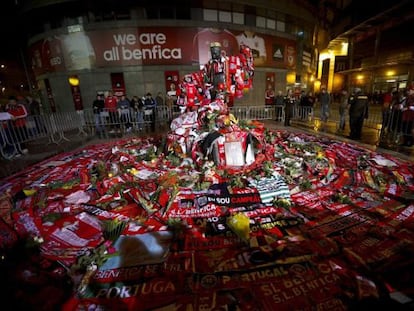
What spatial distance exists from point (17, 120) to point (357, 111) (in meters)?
12.9

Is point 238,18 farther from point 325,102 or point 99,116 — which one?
point 99,116

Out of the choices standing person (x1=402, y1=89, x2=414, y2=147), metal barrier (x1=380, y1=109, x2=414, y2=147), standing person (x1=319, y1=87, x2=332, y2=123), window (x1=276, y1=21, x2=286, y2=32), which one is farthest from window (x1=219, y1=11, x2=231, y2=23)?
standing person (x1=402, y1=89, x2=414, y2=147)

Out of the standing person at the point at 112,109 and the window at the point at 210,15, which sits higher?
the window at the point at 210,15

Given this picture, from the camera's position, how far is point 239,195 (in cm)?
415

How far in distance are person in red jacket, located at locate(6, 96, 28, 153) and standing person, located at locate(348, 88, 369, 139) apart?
41.1 feet

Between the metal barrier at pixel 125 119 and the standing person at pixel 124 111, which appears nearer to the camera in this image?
the metal barrier at pixel 125 119

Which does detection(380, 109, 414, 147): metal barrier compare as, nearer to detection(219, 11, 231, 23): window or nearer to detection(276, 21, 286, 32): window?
detection(219, 11, 231, 23): window

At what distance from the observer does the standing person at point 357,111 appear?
821 cm

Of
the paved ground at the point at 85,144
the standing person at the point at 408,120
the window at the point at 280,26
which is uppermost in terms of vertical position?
the window at the point at 280,26

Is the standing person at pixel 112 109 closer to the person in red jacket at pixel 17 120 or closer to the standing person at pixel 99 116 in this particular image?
the standing person at pixel 99 116

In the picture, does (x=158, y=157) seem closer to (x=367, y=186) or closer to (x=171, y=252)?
(x=171, y=252)

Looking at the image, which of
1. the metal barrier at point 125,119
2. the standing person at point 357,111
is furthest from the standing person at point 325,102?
the metal barrier at point 125,119

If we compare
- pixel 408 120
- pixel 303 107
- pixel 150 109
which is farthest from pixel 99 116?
pixel 408 120

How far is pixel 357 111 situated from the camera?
8266mm
